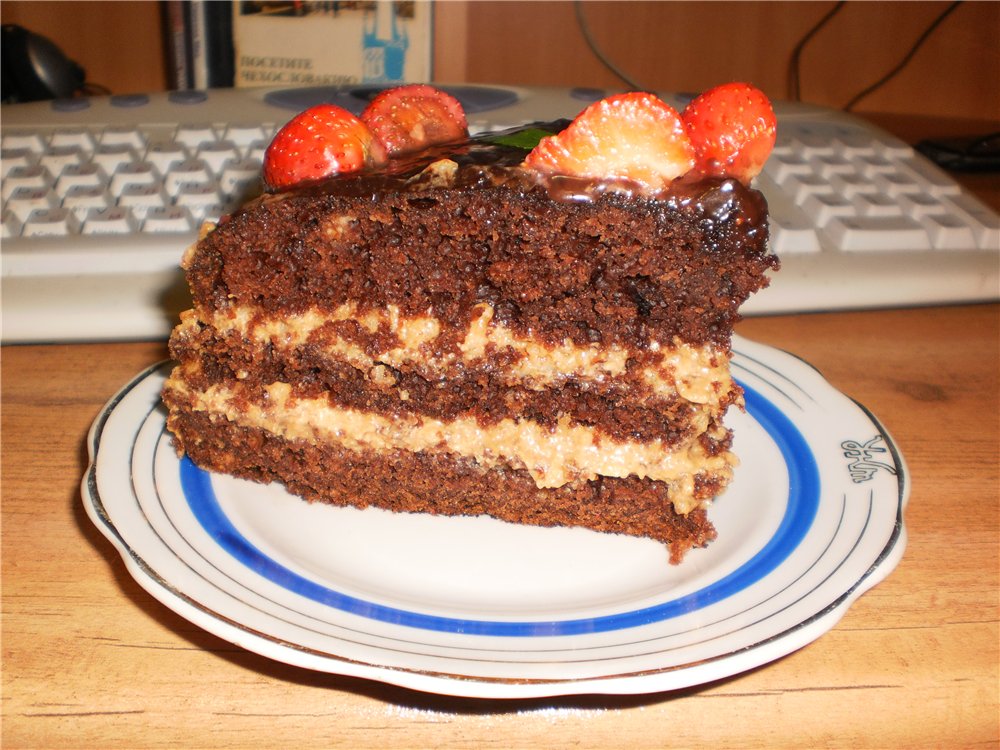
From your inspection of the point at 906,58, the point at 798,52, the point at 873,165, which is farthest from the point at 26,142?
the point at 906,58

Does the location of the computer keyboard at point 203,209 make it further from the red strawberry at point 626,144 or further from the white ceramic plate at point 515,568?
the red strawberry at point 626,144

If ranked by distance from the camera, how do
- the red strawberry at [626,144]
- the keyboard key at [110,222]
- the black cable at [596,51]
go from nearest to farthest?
the red strawberry at [626,144], the keyboard key at [110,222], the black cable at [596,51]

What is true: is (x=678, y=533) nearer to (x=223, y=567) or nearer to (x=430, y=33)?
(x=223, y=567)

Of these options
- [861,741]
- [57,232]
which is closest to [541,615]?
[861,741]

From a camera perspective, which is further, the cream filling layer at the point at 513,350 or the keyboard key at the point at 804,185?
the keyboard key at the point at 804,185

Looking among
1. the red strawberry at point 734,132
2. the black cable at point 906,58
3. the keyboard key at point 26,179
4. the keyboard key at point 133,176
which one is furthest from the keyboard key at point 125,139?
the black cable at point 906,58

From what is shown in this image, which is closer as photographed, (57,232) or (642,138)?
(642,138)

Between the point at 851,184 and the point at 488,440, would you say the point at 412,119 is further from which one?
the point at 851,184
